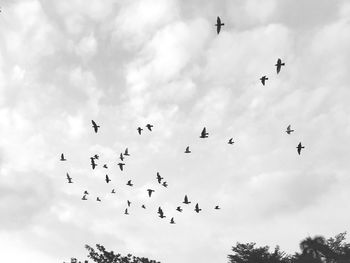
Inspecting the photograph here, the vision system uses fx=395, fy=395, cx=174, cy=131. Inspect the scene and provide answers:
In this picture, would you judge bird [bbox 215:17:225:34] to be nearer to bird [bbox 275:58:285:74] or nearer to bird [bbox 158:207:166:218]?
bird [bbox 275:58:285:74]

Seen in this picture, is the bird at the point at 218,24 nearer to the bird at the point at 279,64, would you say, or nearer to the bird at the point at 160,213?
the bird at the point at 279,64

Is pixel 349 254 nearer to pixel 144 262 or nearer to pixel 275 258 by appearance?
pixel 275 258

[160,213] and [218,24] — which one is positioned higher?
[218,24]

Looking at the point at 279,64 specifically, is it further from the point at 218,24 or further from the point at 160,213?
the point at 160,213

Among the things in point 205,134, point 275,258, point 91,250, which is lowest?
point 275,258

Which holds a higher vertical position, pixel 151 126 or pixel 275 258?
pixel 151 126

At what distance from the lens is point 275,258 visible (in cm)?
4038

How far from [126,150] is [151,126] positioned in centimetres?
360

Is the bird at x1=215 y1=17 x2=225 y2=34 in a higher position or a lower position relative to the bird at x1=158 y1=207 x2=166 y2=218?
higher

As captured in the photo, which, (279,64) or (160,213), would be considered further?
(160,213)

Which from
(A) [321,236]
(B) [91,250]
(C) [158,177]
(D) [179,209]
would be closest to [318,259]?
(A) [321,236]

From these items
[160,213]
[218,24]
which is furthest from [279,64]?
[160,213]

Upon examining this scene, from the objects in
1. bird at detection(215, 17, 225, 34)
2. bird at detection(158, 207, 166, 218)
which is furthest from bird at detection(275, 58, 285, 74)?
bird at detection(158, 207, 166, 218)

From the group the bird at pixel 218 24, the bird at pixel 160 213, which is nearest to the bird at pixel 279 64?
the bird at pixel 218 24
